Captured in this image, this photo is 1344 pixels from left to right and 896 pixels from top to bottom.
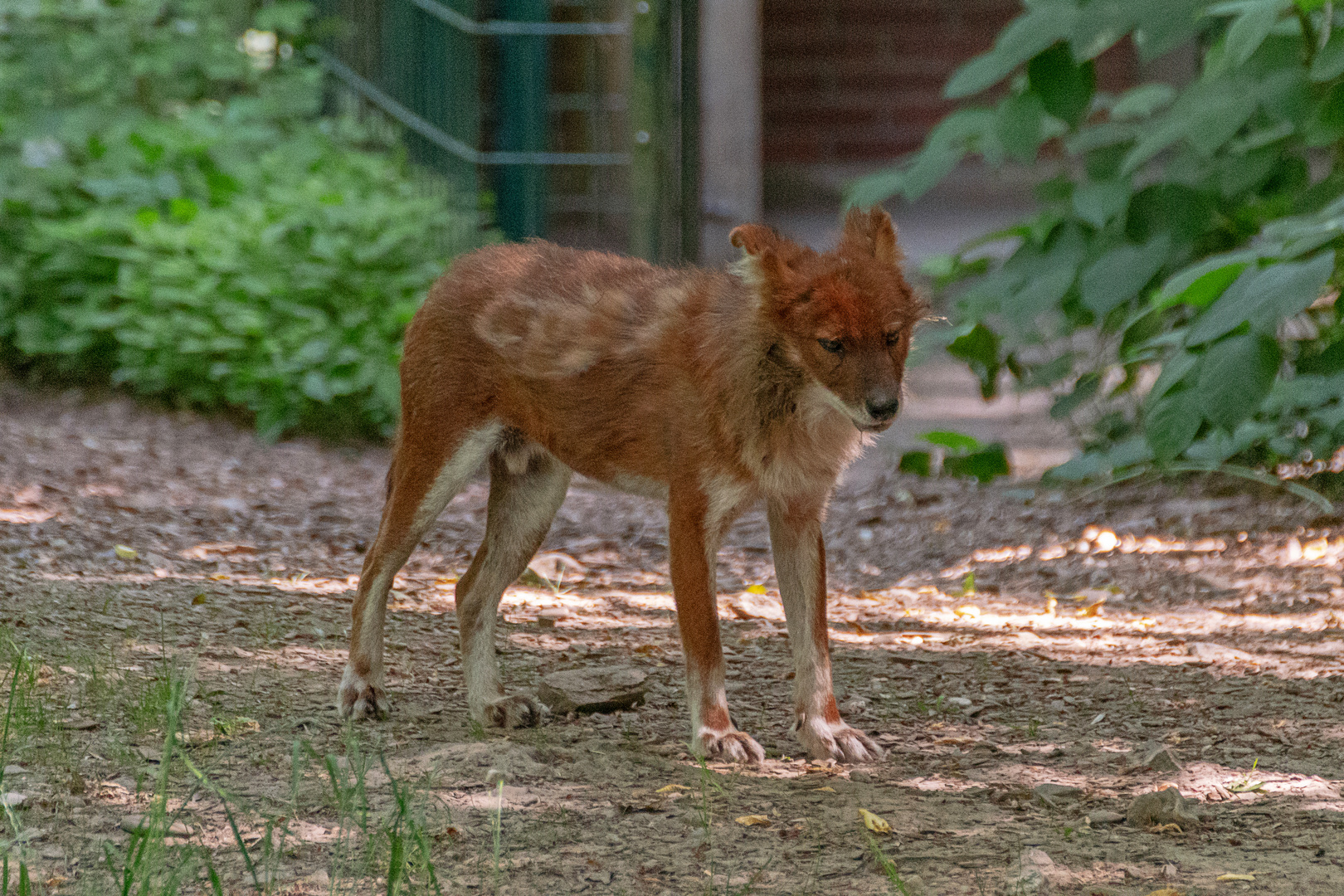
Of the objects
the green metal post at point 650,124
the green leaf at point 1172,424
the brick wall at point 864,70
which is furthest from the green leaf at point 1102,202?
the brick wall at point 864,70

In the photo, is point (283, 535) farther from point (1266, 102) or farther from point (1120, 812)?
point (1266, 102)

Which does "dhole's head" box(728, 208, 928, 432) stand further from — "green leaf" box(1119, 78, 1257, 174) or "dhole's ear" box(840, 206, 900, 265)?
"green leaf" box(1119, 78, 1257, 174)

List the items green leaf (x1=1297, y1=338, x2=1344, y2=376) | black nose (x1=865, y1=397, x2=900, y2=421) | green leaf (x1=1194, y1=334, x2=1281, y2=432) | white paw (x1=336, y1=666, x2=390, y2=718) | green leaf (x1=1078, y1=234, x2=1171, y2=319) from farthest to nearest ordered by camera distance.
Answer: green leaf (x1=1078, y1=234, x2=1171, y2=319)
green leaf (x1=1297, y1=338, x2=1344, y2=376)
green leaf (x1=1194, y1=334, x2=1281, y2=432)
white paw (x1=336, y1=666, x2=390, y2=718)
black nose (x1=865, y1=397, x2=900, y2=421)

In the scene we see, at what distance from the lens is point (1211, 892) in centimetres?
264

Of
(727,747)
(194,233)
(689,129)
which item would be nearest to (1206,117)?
(727,747)

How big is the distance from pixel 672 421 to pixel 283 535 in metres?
2.72

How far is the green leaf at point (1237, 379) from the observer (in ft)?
14.6

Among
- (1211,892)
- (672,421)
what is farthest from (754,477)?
(1211,892)

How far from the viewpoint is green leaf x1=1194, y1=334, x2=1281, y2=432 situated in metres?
4.44

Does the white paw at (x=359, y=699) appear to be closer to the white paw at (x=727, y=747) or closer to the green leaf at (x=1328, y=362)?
the white paw at (x=727, y=747)

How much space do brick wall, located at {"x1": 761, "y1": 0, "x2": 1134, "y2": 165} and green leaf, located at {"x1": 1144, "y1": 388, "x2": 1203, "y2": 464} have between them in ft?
20.3

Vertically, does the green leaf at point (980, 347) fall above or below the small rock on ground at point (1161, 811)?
above

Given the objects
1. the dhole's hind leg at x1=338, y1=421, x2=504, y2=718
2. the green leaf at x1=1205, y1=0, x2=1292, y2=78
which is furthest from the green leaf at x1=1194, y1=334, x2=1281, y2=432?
the dhole's hind leg at x1=338, y1=421, x2=504, y2=718

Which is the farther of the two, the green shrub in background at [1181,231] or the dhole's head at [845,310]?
the green shrub in background at [1181,231]
